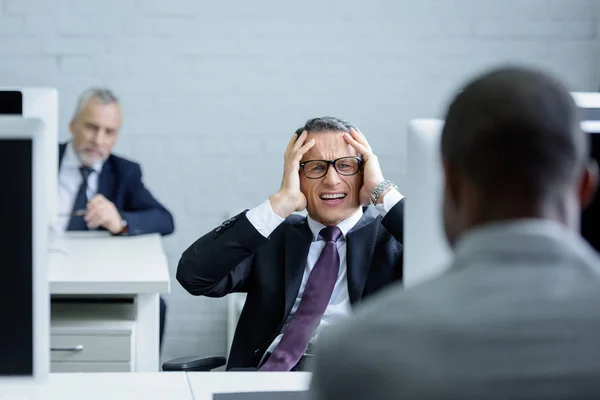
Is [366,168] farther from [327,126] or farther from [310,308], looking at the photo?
[310,308]

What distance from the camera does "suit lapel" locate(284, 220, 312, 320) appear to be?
2.39 metres

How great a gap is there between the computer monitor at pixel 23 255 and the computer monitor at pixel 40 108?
4.49ft

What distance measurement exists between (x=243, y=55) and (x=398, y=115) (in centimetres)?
71

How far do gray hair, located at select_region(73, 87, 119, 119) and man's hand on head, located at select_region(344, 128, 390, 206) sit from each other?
168 centimetres

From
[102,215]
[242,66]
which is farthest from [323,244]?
[242,66]

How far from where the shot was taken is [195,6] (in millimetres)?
4195

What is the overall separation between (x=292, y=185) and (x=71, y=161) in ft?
5.59

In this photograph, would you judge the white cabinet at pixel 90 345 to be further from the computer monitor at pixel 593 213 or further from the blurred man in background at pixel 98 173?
the computer monitor at pixel 593 213

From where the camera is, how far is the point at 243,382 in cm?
183

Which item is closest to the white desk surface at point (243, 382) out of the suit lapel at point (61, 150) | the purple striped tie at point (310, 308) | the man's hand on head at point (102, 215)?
the purple striped tie at point (310, 308)

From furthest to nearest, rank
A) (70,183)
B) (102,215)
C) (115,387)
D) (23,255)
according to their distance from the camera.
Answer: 1. (70,183)
2. (102,215)
3. (115,387)
4. (23,255)

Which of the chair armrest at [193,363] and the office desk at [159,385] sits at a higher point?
the office desk at [159,385]

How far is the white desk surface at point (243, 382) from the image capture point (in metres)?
1.77

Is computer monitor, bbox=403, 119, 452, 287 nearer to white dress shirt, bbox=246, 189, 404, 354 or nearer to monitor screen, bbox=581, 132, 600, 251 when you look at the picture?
monitor screen, bbox=581, 132, 600, 251
